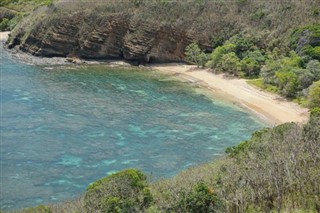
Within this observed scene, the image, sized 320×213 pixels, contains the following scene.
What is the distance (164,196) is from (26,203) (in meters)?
15.7

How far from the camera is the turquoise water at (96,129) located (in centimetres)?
4822

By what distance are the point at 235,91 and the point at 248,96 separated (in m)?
2.99

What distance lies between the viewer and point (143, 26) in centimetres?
9656

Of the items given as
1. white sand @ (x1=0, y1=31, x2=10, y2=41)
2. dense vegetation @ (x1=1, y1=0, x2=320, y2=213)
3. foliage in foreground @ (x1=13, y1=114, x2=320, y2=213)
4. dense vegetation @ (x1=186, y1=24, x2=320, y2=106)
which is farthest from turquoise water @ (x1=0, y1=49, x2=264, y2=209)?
white sand @ (x1=0, y1=31, x2=10, y2=41)

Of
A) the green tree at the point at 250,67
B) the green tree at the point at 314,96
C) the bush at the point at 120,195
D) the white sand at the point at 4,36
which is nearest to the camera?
the bush at the point at 120,195

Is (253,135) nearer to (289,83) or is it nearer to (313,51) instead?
(289,83)

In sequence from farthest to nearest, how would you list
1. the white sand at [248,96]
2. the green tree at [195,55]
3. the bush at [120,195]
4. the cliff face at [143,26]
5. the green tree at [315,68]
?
the cliff face at [143,26]
the green tree at [195,55]
the green tree at [315,68]
the white sand at [248,96]
the bush at [120,195]

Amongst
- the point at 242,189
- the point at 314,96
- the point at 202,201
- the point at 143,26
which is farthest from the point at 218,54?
the point at 202,201

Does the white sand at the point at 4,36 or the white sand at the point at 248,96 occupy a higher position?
the white sand at the point at 248,96

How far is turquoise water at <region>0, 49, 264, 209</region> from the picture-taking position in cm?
4822

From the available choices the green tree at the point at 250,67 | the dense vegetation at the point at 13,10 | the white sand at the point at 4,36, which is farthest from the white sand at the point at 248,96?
the dense vegetation at the point at 13,10

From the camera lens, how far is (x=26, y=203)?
42719 millimetres

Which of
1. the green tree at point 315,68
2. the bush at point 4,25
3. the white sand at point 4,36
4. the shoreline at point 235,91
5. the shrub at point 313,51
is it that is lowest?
the white sand at point 4,36

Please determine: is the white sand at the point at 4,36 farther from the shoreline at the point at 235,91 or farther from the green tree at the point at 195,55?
the green tree at the point at 195,55
